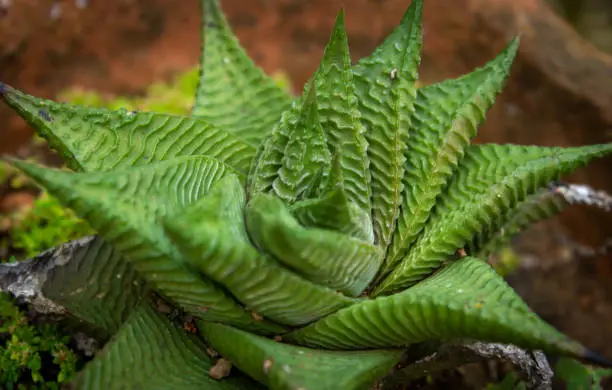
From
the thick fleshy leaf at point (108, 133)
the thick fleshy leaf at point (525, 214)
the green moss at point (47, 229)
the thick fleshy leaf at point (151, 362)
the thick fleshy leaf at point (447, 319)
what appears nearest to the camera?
the thick fleshy leaf at point (447, 319)

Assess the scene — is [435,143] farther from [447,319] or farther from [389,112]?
[447,319]

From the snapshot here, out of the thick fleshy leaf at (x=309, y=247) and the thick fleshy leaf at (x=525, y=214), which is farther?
the thick fleshy leaf at (x=525, y=214)

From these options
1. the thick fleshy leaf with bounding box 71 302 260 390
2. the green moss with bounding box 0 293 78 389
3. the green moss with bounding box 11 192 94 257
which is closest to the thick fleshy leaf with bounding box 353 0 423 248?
the thick fleshy leaf with bounding box 71 302 260 390

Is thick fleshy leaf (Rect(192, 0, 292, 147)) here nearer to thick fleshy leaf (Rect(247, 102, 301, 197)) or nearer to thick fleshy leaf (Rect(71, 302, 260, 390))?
thick fleshy leaf (Rect(247, 102, 301, 197))

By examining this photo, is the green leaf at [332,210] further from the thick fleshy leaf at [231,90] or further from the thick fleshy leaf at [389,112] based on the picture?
the thick fleshy leaf at [231,90]

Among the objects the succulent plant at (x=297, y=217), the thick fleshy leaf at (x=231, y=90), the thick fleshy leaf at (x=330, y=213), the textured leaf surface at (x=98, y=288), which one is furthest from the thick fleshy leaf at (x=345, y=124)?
the textured leaf surface at (x=98, y=288)

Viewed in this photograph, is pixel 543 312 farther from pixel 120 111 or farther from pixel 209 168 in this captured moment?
pixel 120 111

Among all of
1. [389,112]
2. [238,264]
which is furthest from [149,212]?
[389,112]
